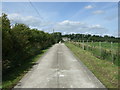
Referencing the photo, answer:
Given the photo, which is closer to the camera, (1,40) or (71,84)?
(71,84)

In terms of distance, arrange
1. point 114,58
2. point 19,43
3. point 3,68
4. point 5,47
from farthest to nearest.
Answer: point 114,58 < point 19,43 < point 5,47 < point 3,68

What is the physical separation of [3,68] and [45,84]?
9.26ft

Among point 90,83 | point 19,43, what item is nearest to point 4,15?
point 19,43

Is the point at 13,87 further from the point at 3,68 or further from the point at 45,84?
the point at 3,68

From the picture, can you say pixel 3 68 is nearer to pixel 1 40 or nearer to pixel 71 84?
pixel 1 40

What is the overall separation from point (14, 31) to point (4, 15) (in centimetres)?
126

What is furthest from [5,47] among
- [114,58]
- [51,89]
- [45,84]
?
[114,58]

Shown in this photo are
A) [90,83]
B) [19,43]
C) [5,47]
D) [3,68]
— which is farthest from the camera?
[19,43]

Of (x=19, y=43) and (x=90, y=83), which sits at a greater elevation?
(x=19, y=43)

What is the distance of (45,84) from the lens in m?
6.23

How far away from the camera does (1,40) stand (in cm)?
764

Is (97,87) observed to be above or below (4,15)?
below

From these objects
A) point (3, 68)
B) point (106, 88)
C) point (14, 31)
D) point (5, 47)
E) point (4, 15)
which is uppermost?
point (4, 15)

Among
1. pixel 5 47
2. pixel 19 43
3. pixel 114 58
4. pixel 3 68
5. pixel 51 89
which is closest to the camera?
pixel 51 89
